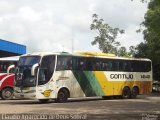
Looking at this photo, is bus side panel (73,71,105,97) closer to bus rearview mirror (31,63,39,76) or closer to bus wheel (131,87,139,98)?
bus rearview mirror (31,63,39,76)

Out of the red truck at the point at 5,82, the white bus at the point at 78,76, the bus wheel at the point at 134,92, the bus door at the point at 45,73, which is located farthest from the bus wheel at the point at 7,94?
the bus wheel at the point at 134,92

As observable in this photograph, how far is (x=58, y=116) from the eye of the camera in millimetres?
18625

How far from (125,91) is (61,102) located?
294 inches

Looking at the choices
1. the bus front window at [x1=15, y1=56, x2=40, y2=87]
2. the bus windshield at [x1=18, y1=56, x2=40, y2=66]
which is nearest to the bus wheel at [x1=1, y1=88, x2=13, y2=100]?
the bus front window at [x1=15, y1=56, x2=40, y2=87]

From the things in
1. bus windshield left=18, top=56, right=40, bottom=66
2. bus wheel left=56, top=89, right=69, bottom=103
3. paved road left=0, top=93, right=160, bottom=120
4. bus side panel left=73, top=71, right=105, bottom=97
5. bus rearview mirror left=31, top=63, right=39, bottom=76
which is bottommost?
paved road left=0, top=93, right=160, bottom=120

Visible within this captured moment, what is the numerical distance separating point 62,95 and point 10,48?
66.2 ft

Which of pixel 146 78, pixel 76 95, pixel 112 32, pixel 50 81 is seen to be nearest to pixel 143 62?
pixel 146 78

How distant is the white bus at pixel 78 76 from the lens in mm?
27625

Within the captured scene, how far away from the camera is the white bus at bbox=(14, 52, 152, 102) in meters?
27.6

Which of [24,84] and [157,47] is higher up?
[157,47]

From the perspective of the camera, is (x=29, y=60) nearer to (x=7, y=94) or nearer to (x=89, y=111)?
(x=7, y=94)

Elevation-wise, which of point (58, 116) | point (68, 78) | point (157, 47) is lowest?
point (58, 116)

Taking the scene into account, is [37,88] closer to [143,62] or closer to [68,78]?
[68,78]

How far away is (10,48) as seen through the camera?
48.1m
